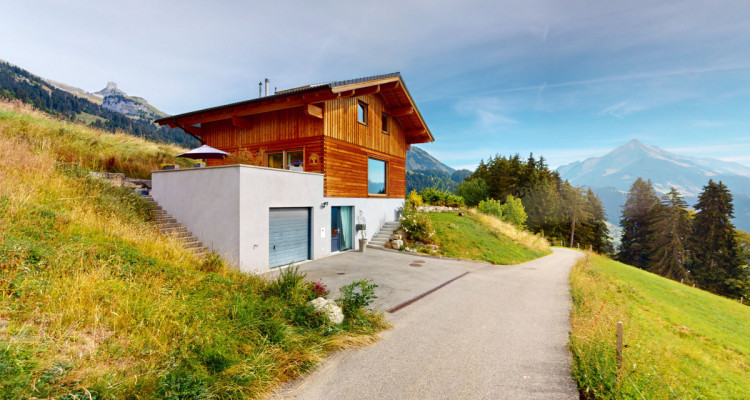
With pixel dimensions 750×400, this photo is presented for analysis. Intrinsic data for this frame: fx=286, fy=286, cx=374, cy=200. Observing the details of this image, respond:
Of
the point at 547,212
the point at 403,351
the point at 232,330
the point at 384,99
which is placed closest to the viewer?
the point at 232,330

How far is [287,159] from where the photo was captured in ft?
47.6

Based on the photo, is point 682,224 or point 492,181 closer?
point 682,224

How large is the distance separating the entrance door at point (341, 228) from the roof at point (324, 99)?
5.63m

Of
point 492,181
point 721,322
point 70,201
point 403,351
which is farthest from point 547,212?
point 70,201

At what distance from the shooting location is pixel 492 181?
1967 inches

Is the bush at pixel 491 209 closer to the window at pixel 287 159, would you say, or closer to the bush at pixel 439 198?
the bush at pixel 439 198

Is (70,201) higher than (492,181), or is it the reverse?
(492,181)

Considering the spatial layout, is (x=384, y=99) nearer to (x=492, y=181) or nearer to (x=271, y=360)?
(x=271, y=360)

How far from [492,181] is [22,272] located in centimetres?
5265

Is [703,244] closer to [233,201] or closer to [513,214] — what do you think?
[513,214]

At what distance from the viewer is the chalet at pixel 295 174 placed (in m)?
10.1

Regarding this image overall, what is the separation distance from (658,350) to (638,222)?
59619 mm

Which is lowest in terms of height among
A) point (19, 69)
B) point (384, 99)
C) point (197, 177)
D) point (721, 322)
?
point (721, 322)

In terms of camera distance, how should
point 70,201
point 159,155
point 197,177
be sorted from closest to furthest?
point 70,201
point 197,177
point 159,155
